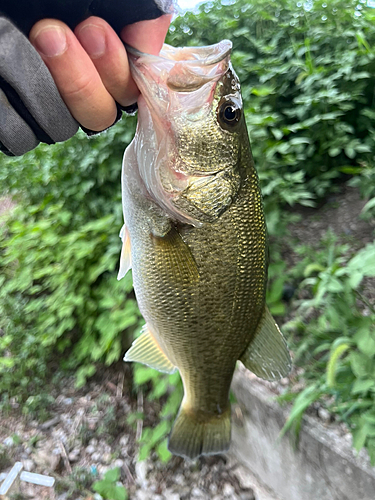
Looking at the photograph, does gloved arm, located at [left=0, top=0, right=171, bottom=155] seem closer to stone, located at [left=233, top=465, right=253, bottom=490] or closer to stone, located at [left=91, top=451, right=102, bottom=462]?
stone, located at [left=233, top=465, right=253, bottom=490]

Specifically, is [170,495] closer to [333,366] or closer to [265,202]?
[333,366]

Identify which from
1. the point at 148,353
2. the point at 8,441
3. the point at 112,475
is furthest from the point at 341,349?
the point at 8,441

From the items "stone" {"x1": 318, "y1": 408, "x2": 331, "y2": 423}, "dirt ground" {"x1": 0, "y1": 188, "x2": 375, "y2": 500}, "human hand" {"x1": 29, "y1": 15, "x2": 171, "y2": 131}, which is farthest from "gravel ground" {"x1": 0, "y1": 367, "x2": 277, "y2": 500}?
"human hand" {"x1": 29, "y1": 15, "x2": 171, "y2": 131}

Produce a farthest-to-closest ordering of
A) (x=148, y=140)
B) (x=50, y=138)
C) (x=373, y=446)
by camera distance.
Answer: (x=373, y=446) < (x=148, y=140) < (x=50, y=138)

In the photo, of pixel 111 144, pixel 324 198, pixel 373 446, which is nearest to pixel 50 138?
pixel 373 446

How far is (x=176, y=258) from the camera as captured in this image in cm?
103

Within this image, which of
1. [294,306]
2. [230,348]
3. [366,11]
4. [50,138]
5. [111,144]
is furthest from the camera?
[366,11]

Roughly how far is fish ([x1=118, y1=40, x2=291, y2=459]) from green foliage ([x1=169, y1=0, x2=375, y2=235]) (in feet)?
3.71

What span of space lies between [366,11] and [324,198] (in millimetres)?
1617

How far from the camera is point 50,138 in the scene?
77 cm

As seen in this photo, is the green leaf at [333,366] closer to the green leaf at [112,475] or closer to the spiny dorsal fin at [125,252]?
the spiny dorsal fin at [125,252]

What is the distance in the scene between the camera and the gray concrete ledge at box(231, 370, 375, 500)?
4.88 feet

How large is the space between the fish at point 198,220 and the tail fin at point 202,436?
207 mm

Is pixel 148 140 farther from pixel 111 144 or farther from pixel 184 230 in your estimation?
pixel 111 144
